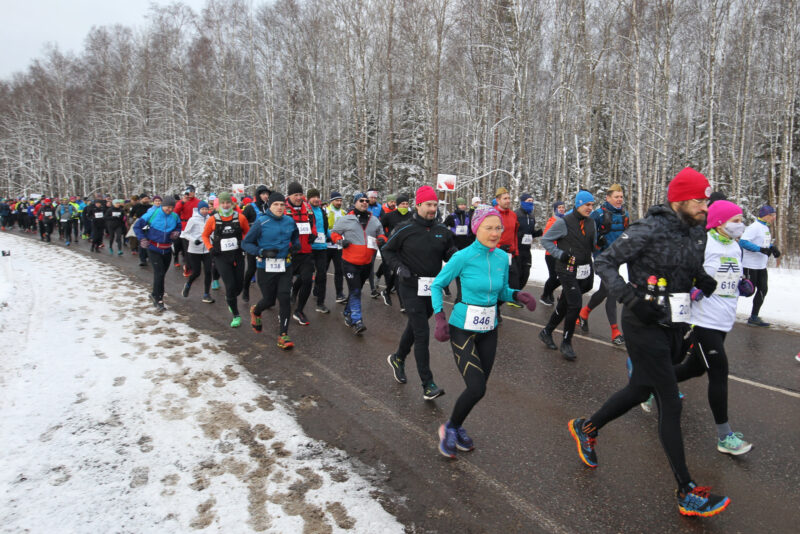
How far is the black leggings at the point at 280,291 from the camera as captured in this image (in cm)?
618

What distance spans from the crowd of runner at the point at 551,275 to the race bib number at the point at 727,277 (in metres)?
0.01

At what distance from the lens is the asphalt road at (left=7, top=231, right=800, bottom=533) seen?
9.41ft

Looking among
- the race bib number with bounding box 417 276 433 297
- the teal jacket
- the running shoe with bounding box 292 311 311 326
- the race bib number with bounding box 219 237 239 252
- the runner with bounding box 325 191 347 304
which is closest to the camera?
the teal jacket

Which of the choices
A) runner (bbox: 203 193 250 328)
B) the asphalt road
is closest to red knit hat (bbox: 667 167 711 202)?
the asphalt road

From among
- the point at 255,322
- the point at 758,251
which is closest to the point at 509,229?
the point at 758,251

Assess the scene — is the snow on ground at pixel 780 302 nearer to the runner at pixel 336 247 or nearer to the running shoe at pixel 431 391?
the running shoe at pixel 431 391

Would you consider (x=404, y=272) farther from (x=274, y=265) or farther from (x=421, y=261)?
(x=274, y=265)

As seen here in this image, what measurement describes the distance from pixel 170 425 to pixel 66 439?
748 mm

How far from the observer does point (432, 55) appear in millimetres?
23062

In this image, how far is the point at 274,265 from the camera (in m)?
6.20

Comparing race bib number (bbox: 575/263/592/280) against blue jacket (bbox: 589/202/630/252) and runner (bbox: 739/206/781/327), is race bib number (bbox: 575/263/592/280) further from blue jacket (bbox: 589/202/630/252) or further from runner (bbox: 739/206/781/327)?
runner (bbox: 739/206/781/327)

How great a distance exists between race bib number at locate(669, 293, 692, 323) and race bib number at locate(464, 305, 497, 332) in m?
1.23

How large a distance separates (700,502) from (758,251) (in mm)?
5350

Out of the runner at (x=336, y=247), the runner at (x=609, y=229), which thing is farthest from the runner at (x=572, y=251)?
the runner at (x=336, y=247)
